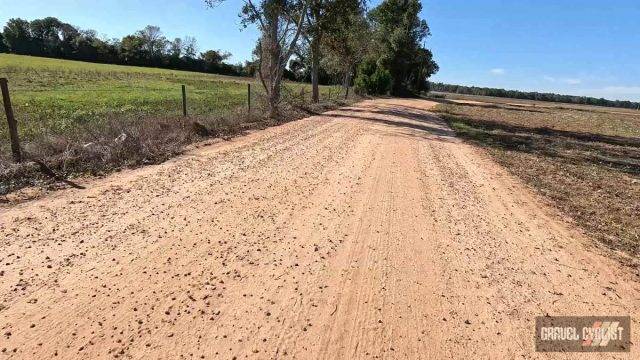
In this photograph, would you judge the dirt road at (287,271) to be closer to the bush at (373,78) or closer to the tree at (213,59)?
the bush at (373,78)

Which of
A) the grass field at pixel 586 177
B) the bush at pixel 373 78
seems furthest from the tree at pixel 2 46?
the grass field at pixel 586 177

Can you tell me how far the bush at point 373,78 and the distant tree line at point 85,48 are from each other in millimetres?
32508

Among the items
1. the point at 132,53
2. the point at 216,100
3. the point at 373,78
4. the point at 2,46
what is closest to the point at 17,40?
the point at 2,46

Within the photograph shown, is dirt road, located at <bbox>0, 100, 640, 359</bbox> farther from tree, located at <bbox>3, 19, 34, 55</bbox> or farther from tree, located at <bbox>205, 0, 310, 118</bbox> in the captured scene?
tree, located at <bbox>3, 19, 34, 55</bbox>

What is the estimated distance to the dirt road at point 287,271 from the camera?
10.8ft

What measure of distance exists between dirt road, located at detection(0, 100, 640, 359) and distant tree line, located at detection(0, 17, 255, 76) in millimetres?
74835

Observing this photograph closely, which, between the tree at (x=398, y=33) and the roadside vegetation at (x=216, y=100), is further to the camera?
the tree at (x=398, y=33)

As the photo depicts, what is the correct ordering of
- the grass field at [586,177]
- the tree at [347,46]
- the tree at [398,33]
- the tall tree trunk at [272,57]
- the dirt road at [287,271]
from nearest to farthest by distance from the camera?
the dirt road at [287,271], the grass field at [586,177], the tall tree trunk at [272,57], the tree at [347,46], the tree at [398,33]

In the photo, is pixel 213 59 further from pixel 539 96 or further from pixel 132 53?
pixel 539 96

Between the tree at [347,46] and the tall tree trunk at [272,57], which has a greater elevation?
the tree at [347,46]

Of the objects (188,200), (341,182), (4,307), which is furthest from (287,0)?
(4,307)

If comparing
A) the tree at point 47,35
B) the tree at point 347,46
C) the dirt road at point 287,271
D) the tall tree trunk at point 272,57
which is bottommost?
the dirt road at point 287,271

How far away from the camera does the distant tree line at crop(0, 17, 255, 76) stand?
3169 inches

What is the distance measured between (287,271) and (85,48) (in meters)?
90.6
